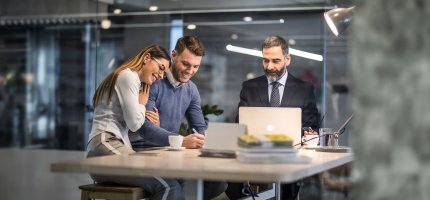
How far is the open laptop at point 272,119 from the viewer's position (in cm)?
408

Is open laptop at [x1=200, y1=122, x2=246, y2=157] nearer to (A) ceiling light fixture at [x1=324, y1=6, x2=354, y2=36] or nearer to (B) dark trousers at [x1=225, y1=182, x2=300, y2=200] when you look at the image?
(B) dark trousers at [x1=225, y1=182, x2=300, y2=200]

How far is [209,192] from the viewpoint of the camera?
15.4 ft

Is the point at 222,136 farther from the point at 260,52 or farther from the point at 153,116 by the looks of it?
the point at 260,52

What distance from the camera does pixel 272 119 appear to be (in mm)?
4086

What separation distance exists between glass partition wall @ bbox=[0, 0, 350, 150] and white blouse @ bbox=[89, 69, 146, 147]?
1925 millimetres

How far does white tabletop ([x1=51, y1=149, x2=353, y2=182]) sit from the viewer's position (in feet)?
8.70

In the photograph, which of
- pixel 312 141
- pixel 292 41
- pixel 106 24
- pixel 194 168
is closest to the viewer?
pixel 194 168

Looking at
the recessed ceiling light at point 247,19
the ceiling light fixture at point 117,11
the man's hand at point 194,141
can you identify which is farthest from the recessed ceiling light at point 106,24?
the man's hand at point 194,141

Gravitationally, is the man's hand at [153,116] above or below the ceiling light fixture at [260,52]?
below

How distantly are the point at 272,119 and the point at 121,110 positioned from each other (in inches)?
31.4

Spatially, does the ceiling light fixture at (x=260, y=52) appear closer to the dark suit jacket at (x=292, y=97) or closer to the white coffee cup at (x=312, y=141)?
the dark suit jacket at (x=292, y=97)

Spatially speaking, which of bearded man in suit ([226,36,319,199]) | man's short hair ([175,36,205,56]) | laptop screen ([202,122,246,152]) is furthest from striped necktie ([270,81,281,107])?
laptop screen ([202,122,246,152])

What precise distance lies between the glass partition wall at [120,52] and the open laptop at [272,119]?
1489 millimetres

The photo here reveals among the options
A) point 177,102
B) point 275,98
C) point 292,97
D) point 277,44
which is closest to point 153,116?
point 177,102
